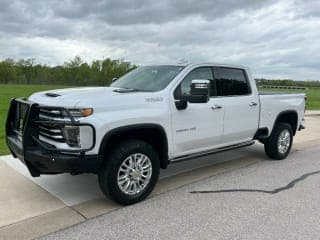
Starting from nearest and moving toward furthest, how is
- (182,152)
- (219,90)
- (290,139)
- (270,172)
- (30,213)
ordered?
(30,213), (182,152), (219,90), (270,172), (290,139)

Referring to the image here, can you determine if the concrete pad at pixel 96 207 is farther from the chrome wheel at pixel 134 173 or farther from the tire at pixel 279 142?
the tire at pixel 279 142

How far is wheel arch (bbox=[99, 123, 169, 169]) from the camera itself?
4341 millimetres

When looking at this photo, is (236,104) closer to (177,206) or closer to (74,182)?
(177,206)

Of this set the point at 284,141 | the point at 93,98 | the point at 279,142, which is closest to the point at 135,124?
the point at 93,98

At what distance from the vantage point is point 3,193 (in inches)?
196

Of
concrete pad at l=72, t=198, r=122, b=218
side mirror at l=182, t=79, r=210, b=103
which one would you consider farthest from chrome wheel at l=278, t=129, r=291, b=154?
concrete pad at l=72, t=198, r=122, b=218

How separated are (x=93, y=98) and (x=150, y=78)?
1.44m

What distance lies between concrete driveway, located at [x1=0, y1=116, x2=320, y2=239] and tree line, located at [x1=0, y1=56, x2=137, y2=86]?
7060cm

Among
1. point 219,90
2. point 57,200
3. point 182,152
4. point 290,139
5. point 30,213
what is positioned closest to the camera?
point 30,213

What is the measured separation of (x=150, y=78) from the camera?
221 inches

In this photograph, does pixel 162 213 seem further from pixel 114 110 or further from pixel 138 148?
pixel 114 110

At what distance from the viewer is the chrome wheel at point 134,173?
4586 millimetres

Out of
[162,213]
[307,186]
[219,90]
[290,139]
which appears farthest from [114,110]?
[290,139]

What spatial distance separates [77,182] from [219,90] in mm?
2620
